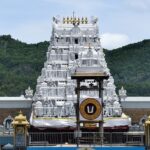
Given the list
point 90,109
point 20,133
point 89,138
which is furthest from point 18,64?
point 20,133

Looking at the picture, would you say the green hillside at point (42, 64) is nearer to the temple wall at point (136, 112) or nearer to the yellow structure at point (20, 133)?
the temple wall at point (136, 112)

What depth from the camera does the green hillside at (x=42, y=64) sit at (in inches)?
4620

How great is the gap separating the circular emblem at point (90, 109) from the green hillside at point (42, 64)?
6415 centimetres

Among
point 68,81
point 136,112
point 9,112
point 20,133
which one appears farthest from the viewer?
point 136,112

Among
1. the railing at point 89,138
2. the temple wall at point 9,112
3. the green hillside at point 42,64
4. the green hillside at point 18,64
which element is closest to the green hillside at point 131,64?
the green hillside at point 42,64

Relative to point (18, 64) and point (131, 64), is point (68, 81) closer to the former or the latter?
point (18, 64)

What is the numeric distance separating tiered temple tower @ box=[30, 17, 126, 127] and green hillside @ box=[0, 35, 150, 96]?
149 ft

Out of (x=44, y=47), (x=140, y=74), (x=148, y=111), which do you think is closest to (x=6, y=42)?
(x=44, y=47)

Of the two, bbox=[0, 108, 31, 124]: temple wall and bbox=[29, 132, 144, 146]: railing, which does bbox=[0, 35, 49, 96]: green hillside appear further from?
bbox=[29, 132, 144, 146]: railing

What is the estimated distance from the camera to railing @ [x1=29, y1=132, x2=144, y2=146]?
4725 cm

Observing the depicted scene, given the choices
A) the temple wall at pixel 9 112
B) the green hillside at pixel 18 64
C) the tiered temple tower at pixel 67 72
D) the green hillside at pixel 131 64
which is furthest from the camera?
the green hillside at pixel 131 64

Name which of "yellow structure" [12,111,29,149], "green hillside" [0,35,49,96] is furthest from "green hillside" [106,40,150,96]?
"yellow structure" [12,111,29,149]

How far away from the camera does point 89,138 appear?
156ft

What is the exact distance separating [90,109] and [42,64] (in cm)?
8481
